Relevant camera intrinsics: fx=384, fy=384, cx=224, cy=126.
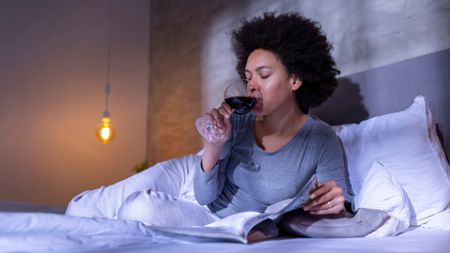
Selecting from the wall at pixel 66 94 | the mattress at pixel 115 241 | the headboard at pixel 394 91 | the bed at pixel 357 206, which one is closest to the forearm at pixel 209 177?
the bed at pixel 357 206

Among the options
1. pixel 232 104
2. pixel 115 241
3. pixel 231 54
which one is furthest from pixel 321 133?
pixel 231 54

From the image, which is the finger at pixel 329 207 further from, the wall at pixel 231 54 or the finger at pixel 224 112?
the wall at pixel 231 54

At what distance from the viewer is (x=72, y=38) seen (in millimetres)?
2738

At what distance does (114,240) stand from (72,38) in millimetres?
2407

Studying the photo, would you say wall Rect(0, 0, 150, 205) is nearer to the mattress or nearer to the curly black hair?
the curly black hair

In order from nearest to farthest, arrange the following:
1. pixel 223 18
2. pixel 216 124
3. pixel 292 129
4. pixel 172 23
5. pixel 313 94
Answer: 1. pixel 216 124
2. pixel 292 129
3. pixel 313 94
4. pixel 223 18
5. pixel 172 23

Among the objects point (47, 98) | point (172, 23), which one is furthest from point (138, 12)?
point (47, 98)

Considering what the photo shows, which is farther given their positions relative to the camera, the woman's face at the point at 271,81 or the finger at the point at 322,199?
the woman's face at the point at 271,81

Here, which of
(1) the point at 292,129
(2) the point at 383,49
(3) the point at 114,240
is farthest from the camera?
(2) the point at 383,49

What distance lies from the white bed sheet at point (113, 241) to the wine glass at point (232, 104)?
1.17ft

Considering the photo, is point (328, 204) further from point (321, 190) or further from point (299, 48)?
point (299, 48)

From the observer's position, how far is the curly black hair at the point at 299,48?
1255mm

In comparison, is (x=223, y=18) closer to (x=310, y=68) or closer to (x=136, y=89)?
(x=136, y=89)

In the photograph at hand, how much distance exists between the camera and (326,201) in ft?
2.81
